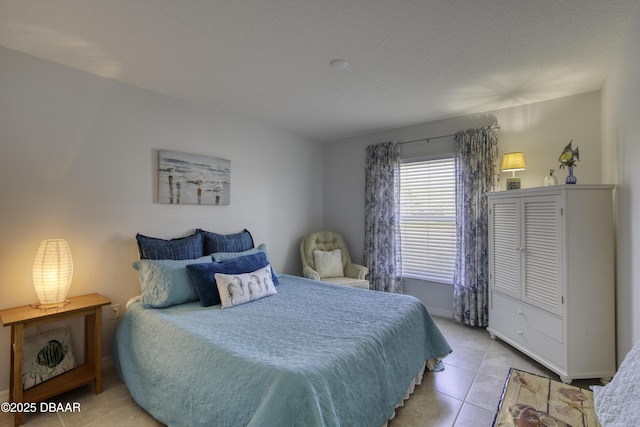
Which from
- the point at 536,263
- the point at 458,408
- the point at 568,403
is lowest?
the point at 458,408

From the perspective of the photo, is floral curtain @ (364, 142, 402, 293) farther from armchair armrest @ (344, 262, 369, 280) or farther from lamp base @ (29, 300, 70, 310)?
lamp base @ (29, 300, 70, 310)

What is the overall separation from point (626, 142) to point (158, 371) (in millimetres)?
3566

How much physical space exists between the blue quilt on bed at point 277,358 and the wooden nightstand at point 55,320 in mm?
160

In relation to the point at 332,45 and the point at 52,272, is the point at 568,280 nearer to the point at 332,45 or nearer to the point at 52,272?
the point at 332,45

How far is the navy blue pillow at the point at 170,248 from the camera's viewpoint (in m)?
2.52

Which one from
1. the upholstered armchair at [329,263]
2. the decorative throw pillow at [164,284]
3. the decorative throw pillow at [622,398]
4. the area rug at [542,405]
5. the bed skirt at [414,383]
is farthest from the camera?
the upholstered armchair at [329,263]

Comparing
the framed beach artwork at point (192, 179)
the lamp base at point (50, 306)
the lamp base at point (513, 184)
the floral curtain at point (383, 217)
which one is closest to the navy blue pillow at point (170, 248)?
the framed beach artwork at point (192, 179)

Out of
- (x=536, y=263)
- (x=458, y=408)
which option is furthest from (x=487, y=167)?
(x=458, y=408)

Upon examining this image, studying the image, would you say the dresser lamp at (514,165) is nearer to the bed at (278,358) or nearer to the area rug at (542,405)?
the bed at (278,358)

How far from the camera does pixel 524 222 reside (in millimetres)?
2689

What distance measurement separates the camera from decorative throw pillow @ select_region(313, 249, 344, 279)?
13.1 ft

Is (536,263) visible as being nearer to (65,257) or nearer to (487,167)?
(487,167)

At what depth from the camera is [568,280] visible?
232 cm

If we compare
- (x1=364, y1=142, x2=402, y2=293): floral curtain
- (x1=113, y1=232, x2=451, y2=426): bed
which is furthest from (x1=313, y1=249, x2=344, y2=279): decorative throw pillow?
(x1=113, y1=232, x2=451, y2=426): bed
